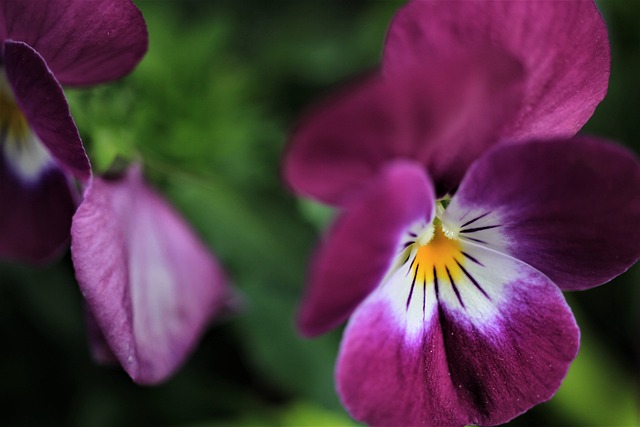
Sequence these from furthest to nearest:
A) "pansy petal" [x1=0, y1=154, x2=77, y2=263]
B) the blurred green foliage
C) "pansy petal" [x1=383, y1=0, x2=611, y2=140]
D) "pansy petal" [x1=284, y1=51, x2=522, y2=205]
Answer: the blurred green foliage, "pansy petal" [x1=0, y1=154, x2=77, y2=263], "pansy petal" [x1=383, y1=0, x2=611, y2=140], "pansy petal" [x1=284, y1=51, x2=522, y2=205]

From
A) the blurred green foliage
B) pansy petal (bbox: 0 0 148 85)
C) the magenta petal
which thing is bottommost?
the blurred green foliage

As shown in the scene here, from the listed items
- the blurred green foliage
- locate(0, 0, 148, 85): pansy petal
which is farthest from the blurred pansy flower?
the blurred green foliage

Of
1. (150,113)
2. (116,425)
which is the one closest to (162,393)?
(116,425)

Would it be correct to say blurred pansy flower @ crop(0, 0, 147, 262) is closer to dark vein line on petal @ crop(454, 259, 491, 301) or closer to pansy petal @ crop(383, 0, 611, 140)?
pansy petal @ crop(383, 0, 611, 140)

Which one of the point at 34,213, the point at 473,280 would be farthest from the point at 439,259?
the point at 34,213

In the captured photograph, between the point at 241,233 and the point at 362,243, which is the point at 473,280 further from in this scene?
the point at 241,233

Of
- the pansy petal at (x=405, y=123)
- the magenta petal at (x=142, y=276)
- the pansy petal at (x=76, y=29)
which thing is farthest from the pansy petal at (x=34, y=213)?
the pansy petal at (x=405, y=123)

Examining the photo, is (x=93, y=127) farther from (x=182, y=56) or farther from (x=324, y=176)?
(x=324, y=176)
